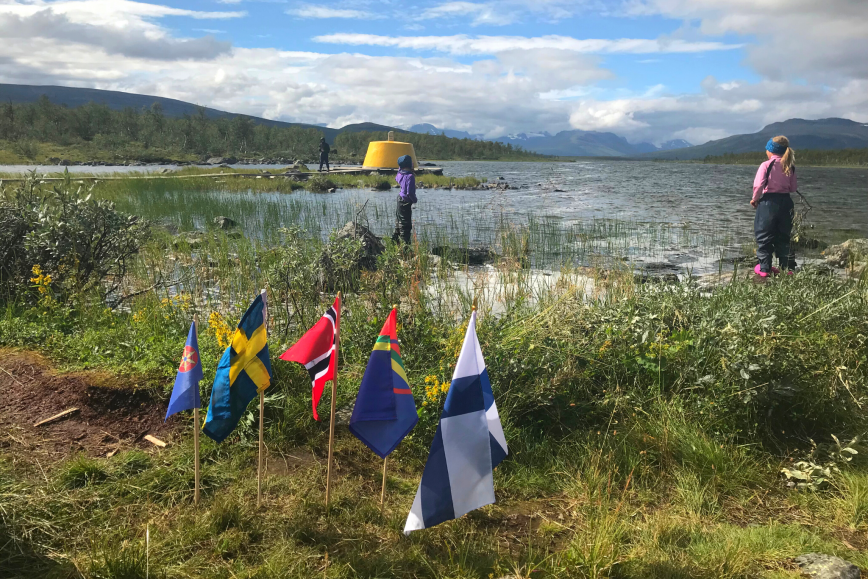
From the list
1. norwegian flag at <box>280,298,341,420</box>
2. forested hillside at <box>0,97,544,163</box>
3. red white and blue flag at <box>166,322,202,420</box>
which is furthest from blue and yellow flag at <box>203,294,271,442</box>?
forested hillside at <box>0,97,544,163</box>

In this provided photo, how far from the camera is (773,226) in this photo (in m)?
8.64

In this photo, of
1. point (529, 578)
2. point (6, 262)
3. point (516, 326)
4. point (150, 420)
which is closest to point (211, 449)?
point (150, 420)

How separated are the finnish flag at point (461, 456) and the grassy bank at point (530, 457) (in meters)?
0.29

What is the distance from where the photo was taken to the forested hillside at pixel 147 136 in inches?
2869

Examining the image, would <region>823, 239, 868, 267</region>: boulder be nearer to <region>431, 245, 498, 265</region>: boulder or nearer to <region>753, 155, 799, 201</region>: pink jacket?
<region>753, 155, 799, 201</region>: pink jacket

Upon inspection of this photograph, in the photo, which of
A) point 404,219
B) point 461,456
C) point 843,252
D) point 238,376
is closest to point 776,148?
point 843,252

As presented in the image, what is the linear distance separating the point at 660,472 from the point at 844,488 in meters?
1.16

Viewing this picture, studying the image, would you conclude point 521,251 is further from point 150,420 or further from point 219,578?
point 219,578

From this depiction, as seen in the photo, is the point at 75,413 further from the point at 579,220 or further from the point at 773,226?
the point at 579,220

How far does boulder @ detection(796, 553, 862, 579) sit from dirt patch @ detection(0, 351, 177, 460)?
390cm

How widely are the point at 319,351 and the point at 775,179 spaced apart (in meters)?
8.18

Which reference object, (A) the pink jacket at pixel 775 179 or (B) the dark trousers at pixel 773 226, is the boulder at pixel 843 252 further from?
(A) the pink jacket at pixel 775 179

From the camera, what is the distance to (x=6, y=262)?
642 centimetres

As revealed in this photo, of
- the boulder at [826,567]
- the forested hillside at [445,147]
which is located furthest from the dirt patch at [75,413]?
the forested hillside at [445,147]
